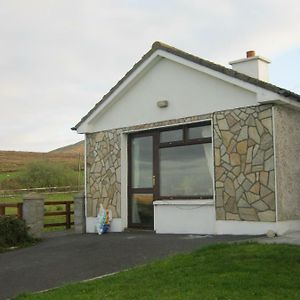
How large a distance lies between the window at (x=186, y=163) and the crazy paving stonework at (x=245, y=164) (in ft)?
1.36

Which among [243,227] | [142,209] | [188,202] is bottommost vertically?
[243,227]

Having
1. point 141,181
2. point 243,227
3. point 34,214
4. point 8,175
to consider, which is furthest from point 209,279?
point 8,175

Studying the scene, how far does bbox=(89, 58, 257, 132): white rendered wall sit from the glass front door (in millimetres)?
571

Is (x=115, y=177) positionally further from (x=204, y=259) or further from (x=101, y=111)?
(x=204, y=259)

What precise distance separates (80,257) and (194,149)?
393 centimetres

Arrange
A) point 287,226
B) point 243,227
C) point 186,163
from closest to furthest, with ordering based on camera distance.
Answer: point 287,226 → point 243,227 → point 186,163

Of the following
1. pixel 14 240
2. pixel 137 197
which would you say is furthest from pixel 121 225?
pixel 14 240

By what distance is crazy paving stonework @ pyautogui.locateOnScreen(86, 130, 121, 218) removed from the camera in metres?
14.3

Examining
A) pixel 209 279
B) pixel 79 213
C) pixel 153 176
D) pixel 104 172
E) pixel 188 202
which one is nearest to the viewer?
pixel 209 279

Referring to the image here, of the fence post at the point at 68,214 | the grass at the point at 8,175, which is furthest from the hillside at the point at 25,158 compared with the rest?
the fence post at the point at 68,214

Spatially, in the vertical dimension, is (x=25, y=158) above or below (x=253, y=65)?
above

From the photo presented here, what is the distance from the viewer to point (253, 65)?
13.0m

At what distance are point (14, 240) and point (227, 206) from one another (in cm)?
524

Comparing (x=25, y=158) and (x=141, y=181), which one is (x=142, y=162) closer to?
(x=141, y=181)
